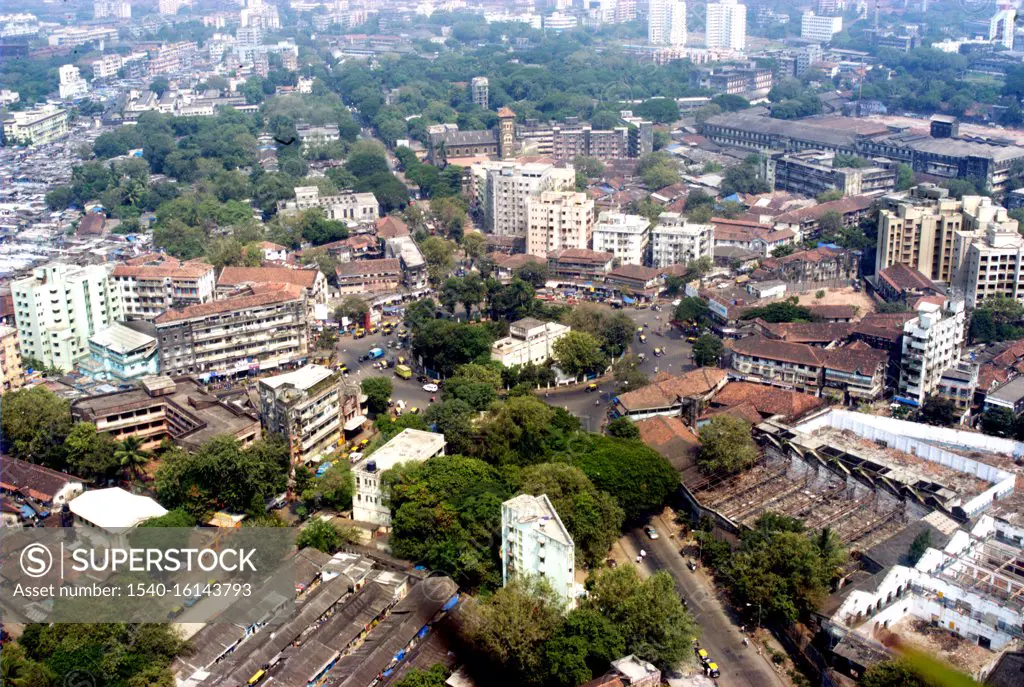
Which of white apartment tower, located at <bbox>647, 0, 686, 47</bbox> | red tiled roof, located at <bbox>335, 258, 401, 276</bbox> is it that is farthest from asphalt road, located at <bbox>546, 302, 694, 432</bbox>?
white apartment tower, located at <bbox>647, 0, 686, 47</bbox>

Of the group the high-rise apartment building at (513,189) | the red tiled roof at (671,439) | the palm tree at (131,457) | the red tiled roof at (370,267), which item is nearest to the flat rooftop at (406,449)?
the red tiled roof at (671,439)


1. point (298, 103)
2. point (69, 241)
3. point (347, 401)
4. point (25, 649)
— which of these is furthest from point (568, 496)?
point (298, 103)

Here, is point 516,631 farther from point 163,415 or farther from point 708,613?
point 163,415

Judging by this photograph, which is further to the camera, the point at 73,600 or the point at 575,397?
the point at 575,397

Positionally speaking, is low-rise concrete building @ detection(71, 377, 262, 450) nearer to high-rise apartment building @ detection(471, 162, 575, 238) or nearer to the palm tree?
the palm tree

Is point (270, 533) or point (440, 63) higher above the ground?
point (440, 63)

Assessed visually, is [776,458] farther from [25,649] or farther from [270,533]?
[25,649]
